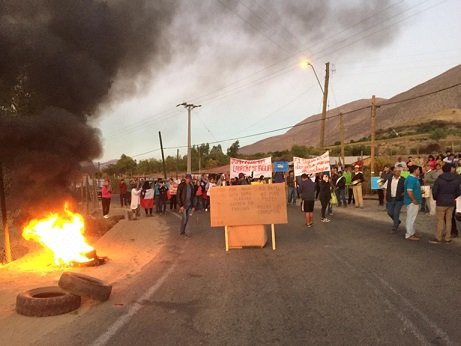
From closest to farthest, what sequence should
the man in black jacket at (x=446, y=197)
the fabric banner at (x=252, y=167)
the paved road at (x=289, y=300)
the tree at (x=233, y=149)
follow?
1. the paved road at (x=289, y=300)
2. the man in black jacket at (x=446, y=197)
3. the fabric banner at (x=252, y=167)
4. the tree at (x=233, y=149)

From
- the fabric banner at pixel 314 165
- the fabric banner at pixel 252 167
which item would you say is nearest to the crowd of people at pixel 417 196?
the fabric banner at pixel 314 165

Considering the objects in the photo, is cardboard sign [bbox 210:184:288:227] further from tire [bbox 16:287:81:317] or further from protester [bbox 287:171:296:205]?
protester [bbox 287:171:296:205]

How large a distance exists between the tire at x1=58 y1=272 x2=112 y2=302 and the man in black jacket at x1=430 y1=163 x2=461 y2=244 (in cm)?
742

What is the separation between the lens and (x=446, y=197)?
10.2 meters

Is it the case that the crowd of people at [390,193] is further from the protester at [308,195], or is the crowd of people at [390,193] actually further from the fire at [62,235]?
the fire at [62,235]

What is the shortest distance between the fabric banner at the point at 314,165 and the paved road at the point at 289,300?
12.7 metres

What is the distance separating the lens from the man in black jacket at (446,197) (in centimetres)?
1011

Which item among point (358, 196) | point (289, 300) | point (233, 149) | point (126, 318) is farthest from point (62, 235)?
point (233, 149)

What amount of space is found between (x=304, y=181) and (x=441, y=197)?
443 centimetres

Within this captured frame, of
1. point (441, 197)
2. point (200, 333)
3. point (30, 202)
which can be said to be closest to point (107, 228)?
point (30, 202)

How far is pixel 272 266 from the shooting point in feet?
27.1

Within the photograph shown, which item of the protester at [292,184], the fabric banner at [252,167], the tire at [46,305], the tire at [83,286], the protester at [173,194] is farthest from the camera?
the fabric banner at [252,167]

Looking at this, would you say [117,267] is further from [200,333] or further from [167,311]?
[200,333]

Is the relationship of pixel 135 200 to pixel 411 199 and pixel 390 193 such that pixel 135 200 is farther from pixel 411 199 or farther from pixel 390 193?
pixel 411 199
